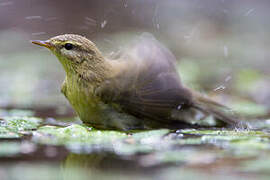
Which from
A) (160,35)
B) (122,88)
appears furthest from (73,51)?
(160,35)

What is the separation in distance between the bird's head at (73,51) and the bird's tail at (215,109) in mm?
1409

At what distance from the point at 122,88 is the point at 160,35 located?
656cm

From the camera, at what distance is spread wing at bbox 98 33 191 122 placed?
18.1ft

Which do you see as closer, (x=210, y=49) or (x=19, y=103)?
(x=19, y=103)

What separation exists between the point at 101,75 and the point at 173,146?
1788 millimetres

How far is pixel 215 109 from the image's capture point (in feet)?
20.1

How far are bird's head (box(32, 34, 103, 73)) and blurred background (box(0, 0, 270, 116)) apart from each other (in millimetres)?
1981

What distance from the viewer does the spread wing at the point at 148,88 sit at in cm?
551

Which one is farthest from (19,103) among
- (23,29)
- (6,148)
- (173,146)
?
(23,29)

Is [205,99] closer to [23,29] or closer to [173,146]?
[173,146]

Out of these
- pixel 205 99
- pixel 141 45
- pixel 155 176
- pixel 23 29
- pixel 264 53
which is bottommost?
pixel 155 176

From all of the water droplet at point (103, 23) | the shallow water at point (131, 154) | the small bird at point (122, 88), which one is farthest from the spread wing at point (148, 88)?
the water droplet at point (103, 23)

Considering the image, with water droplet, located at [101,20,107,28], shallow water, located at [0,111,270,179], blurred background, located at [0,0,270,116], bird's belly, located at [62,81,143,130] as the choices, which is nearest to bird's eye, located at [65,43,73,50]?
bird's belly, located at [62,81,143,130]

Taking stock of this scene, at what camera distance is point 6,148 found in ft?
13.3
